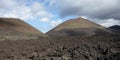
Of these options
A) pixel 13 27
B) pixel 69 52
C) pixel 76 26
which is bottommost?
pixel 69 52

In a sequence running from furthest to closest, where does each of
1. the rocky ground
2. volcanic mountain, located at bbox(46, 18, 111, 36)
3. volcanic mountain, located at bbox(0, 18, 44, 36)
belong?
volcanic mountain, located at bbox(46, 18, 111, 36) → volcanic mountain, located at bbox(0, 18, 44, 36) → the rocky ground

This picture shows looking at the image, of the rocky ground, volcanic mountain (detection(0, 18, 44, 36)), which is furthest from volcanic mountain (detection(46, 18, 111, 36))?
the rocky ground

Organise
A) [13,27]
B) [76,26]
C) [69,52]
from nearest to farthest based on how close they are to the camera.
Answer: [69,52], [13,27], [76,26]

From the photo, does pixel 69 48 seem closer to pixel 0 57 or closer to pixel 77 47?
pixel 77 47

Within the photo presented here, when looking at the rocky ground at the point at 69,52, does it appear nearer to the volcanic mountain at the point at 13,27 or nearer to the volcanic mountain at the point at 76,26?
the volcanic mountain at the point at 13,27

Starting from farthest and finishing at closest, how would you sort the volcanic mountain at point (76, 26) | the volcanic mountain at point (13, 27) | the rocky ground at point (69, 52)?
the volcanic mountain at point (76, 26), the volcanic mountain at point (13, 27), the rocky ground at point (69, 52)

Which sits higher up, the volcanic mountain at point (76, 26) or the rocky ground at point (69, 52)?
the volcanic mountain at point (76, 26)

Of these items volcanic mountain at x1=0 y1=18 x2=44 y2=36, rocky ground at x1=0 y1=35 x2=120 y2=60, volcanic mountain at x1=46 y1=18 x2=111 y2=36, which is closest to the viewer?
rocky ground at x1=0 y1=35 x2=120 y2=60

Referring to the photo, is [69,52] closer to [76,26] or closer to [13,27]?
[13,27]

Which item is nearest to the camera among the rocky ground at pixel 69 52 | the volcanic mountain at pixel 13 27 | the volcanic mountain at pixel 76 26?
the rocky ground at pixel 69 52

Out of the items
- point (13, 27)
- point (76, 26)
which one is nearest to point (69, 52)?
point (13, 27)

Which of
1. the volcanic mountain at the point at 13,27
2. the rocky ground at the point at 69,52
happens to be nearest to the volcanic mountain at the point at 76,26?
the volcanic mountain at the point at 13,27

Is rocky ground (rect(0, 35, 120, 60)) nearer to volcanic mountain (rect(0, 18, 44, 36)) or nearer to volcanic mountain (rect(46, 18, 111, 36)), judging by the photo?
volcanic mountain (rect(0, 18, 44, 36))
